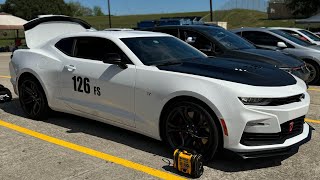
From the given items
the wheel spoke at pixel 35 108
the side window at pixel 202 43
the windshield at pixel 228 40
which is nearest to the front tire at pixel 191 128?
the wheel spoke at pixel 35 108

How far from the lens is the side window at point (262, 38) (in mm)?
9797

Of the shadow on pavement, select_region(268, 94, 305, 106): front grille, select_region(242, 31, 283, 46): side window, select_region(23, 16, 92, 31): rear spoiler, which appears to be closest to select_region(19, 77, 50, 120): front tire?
the shadow on pavement

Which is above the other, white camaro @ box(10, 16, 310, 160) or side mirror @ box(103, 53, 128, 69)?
side mirror @ box(103, 53, 128, 69)

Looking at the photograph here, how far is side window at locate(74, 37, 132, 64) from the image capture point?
4.86 metres

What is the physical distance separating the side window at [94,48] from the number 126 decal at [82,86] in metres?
0.32

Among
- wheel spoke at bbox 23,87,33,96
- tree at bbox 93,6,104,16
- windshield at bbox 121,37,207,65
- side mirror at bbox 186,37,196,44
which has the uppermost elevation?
tree at bbox 93,6,104,16

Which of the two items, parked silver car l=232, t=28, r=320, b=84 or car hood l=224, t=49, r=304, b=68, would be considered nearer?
car hood l=224, t=49, r=304, b=68

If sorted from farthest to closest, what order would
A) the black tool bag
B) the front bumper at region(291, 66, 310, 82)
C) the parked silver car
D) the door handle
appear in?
the parked silver car, the front bumper at region(291, 66, 310, 82), the black tool bag, the door handle

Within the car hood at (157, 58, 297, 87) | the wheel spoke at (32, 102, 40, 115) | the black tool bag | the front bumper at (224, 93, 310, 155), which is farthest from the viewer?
the black tool bag

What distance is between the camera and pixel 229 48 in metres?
7.61

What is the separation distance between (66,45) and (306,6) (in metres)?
73.4

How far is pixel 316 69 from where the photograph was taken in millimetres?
9250

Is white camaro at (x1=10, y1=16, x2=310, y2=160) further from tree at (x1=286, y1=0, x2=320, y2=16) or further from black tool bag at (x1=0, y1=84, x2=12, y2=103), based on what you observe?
tree at (x1=286, y1=0, x2=320, y2=16)

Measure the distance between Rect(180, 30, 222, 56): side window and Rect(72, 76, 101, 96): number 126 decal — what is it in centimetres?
331
